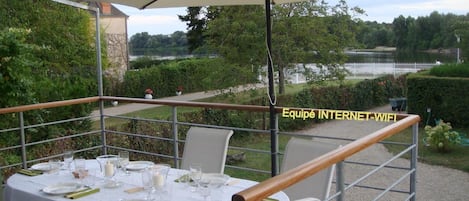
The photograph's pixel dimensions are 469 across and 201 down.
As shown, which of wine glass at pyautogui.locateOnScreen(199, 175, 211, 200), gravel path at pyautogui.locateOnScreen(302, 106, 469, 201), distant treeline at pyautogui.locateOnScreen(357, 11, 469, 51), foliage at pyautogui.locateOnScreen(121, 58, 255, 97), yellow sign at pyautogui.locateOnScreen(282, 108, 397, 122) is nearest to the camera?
wine glass at pyautogui.locateOnScreen(199, 175, 211, 200)

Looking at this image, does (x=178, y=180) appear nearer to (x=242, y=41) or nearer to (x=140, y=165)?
(x=140, y=165)

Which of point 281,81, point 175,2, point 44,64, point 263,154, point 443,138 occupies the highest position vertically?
point 175,2

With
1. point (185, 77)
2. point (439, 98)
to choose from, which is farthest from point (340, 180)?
point (185, 77)

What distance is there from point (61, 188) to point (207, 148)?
1.10m

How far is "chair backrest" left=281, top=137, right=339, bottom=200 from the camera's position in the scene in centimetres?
266

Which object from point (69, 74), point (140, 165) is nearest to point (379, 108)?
point (69, 74)

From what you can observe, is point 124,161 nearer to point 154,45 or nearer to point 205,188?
point 205,188

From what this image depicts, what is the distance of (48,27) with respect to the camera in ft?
44.0

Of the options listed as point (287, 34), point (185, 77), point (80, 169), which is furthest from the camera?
point (185, 77)

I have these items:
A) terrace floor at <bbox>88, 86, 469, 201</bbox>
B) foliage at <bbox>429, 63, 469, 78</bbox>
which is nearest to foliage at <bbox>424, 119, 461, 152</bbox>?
terrace floor at <bbox>88, 86, 469, 201</bbox>

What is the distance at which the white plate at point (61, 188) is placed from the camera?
2555mm

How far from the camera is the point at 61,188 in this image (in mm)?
2625

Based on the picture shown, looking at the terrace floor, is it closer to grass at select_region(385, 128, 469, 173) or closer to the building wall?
grass at select_region(385, 128, 469, 173)

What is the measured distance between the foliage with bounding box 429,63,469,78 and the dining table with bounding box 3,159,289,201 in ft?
36.6
